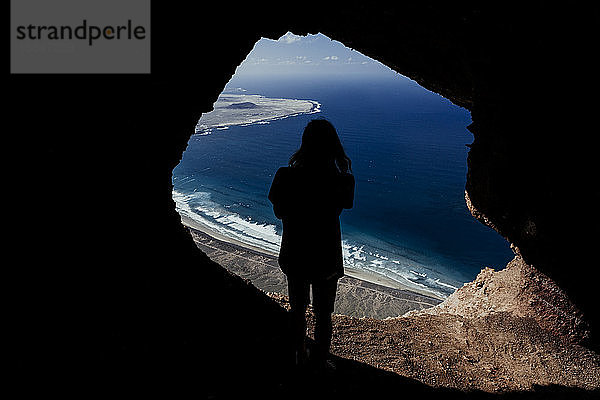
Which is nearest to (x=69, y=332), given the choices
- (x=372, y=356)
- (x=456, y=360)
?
(x=372, y=356)

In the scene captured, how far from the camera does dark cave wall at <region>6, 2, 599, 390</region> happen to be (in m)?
4.06

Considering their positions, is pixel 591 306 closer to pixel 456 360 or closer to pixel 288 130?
pixel 456 360

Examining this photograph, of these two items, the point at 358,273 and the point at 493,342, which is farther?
the point at 358,273

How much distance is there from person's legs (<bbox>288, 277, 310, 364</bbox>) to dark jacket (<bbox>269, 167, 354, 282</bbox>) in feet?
0.68

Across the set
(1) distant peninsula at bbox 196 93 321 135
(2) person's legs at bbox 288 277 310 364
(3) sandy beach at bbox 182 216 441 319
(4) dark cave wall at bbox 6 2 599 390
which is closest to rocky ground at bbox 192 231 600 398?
(4) dark cave wall at bbox 6 2 599 390

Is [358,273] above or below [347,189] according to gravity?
below

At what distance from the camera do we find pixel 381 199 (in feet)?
174

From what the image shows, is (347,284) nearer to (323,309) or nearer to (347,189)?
(323,309)

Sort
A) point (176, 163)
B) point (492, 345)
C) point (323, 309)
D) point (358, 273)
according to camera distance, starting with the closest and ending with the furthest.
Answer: point (323, 309) → point (176, 163) → point (492, 345) → point (358, 273)

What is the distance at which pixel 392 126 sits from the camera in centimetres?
10388

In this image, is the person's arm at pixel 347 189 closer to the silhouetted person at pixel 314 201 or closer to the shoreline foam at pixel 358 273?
the silhouetted person at pixel 314 201

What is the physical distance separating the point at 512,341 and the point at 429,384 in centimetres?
414

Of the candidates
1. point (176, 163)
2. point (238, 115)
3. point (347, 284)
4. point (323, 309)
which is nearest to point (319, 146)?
point (323, 309)

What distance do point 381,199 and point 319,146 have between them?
5089cm
